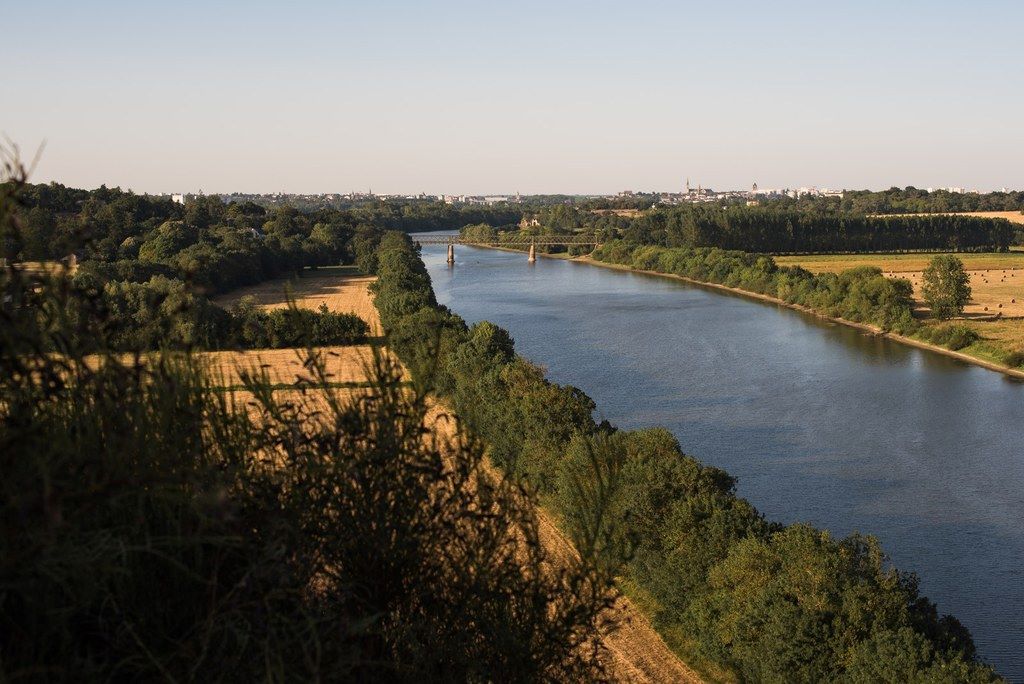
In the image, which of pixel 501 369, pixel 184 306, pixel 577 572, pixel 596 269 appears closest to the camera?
pixel 184 306

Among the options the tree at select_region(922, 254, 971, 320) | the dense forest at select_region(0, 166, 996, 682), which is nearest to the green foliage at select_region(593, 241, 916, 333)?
the tree at select_region(922, 254, 971, 320)

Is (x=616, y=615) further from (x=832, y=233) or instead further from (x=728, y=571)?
(x=832, y=233)

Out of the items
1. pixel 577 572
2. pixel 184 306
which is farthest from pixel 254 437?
pixel 577 572

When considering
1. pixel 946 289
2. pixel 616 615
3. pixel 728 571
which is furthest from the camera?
pixel 946 289

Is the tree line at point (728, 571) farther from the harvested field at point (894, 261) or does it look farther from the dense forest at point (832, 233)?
the dense forest at point (832, 233)

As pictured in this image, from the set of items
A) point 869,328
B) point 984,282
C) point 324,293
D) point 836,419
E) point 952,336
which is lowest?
point 836,419

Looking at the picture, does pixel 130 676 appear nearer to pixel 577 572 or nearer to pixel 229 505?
pixel 229 505

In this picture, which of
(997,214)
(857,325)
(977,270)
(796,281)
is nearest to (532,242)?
(796,281)
